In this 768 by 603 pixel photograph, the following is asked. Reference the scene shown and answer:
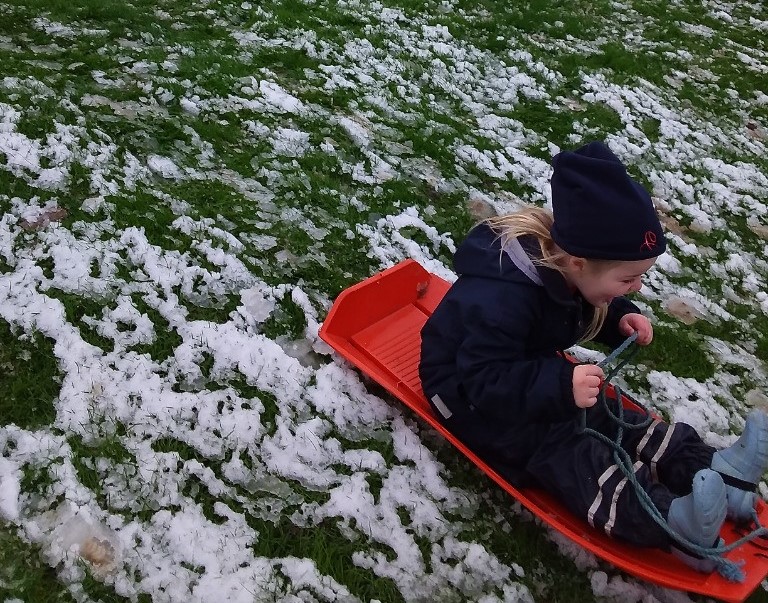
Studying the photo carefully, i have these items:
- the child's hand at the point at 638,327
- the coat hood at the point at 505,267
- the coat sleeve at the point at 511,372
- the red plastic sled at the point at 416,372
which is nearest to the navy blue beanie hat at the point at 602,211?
the coat hood at the point at 505,267

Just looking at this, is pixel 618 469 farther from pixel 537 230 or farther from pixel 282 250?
pixel 282 250

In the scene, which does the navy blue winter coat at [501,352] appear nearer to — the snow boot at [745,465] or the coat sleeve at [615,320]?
the coat sleeve at [615,320]

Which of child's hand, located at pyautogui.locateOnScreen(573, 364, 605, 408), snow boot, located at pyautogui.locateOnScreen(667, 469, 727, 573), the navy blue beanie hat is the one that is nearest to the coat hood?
the navy blue beanie hat

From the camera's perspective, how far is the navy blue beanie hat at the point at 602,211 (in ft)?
6.84

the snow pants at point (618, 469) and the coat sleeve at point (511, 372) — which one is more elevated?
the coat sleeve at point (511, 372)

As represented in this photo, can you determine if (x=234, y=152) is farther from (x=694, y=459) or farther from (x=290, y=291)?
(x=694, y=459)

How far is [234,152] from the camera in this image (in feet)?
13.0

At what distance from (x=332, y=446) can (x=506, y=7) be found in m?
5.83

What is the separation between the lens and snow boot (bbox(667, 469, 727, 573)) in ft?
6.79

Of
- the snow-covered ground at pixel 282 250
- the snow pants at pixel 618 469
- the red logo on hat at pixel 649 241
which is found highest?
the red logo on hat at pixel 649 241

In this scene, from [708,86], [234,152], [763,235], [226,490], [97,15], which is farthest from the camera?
[708,86]

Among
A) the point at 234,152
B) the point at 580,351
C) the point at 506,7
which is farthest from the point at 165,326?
the point at 506,7

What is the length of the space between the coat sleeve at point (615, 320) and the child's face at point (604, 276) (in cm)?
44

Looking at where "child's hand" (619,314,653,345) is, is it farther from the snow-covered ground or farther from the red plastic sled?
the snow-covered ground
